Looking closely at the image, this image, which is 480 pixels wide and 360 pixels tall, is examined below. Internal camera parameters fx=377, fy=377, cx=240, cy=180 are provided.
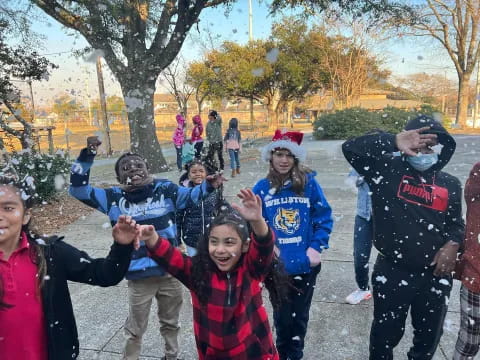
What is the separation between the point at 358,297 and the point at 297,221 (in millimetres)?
1351

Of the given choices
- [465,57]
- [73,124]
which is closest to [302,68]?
[465,57]

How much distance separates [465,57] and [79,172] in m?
25.5

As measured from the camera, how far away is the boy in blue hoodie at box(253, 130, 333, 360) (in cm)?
229

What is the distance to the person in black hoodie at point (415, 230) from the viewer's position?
1969mm

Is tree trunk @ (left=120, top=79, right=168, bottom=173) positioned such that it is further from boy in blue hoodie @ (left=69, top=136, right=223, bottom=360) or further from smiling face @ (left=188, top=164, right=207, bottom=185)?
boy in blue hoodie @ (left=69, top=136, right=223, bottom=360)

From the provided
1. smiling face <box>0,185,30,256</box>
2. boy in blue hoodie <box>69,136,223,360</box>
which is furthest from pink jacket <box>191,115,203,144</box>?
smiling face <box>0,185,30,256</box>

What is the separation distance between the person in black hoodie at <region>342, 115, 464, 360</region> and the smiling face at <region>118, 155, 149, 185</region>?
132 cm

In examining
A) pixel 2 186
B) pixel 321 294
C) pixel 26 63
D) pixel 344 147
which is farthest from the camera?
pixel 26 63

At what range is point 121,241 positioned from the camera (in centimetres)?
159

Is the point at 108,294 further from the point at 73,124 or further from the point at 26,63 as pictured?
the point at 73,124

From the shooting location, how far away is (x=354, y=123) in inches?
669

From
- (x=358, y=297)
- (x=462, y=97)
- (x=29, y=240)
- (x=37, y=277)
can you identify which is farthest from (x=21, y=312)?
(x=462, y=97)

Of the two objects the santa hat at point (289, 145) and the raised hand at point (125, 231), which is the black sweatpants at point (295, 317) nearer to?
the santa hat at point (289, 145)

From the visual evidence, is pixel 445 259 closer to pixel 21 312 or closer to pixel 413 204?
pixel 413 204
